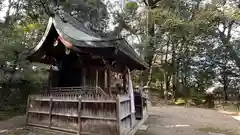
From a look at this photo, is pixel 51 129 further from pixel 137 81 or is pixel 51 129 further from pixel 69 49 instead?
pixel 137 81

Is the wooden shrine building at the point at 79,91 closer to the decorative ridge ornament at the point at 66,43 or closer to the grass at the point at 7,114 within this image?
the decorative ridge ornament at the point at 66,43

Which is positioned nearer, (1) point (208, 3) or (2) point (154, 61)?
(1) point (208, 3)

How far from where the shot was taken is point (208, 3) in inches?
645

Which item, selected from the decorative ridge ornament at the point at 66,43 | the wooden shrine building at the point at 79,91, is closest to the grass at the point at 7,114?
the wooden shrine building at the point at 79,91

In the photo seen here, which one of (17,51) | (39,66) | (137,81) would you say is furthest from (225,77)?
(17,51)

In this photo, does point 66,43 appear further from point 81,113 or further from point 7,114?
point 7,114

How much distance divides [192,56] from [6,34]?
14.9m

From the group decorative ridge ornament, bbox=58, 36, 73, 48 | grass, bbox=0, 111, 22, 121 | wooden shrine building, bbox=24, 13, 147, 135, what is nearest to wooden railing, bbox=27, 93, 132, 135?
wooden shrine building, bbox=24, 13, 147, 135

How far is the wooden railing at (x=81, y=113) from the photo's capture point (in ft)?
17.9

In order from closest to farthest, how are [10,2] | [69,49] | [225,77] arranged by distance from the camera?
[69,49], [10,2], [225,77]

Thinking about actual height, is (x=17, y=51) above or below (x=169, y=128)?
above

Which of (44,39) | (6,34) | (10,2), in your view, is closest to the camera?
(44,39)

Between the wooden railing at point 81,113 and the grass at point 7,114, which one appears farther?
the grass at point 7,114

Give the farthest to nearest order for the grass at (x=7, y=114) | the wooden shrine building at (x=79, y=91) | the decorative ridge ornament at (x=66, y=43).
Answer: the grass at (x=7, y=114)
the decorative ridge ornament at (x=66, y=43)
the wooden shrine building at (x=79, y=91)
